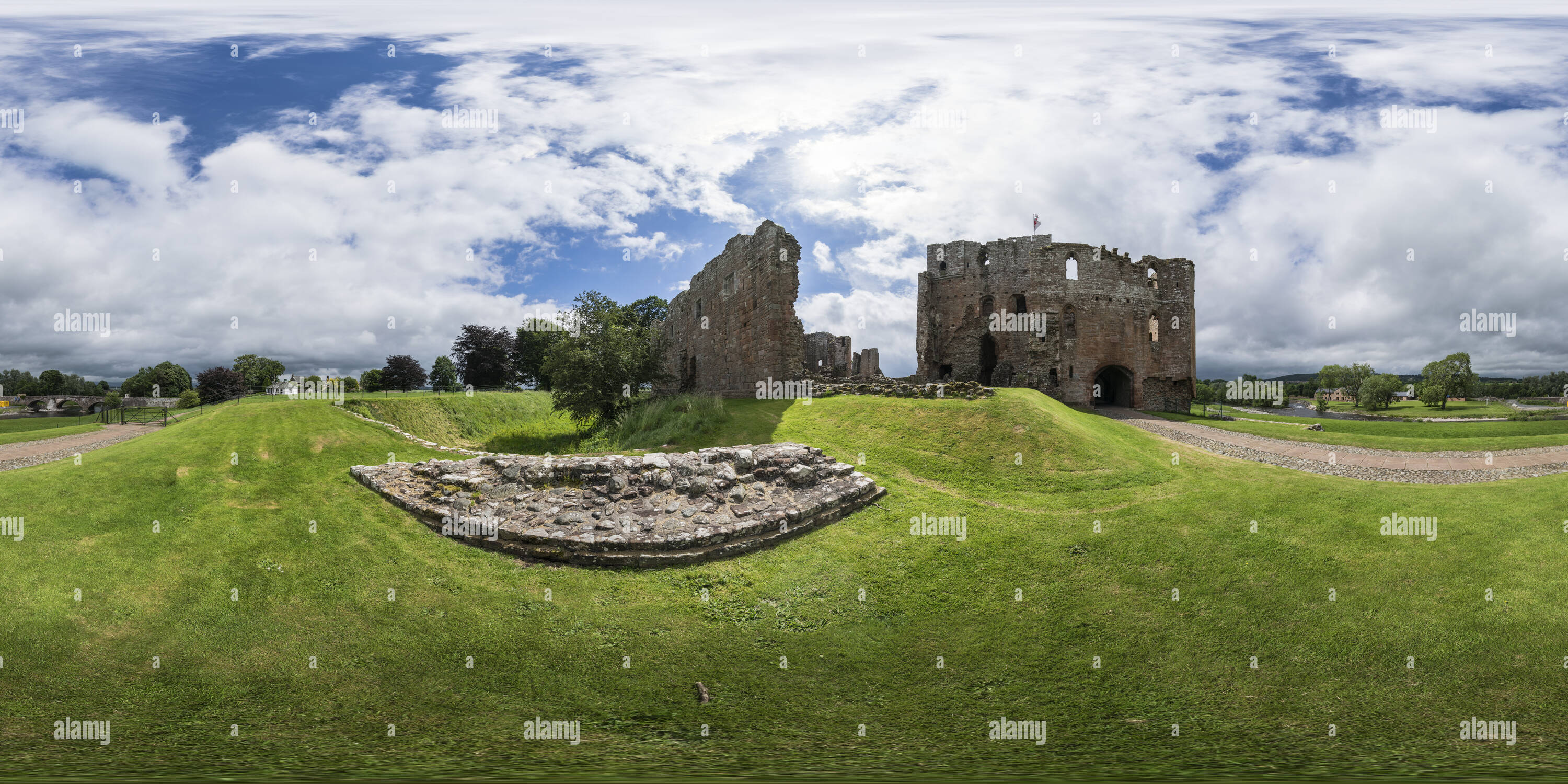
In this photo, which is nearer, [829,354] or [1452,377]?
[1452,377]

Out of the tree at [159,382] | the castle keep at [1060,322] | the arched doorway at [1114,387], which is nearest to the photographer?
the castle keep at [1060,322]

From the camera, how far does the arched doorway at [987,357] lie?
38844 millimetres

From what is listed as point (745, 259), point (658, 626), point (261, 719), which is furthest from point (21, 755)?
point (745, 259)

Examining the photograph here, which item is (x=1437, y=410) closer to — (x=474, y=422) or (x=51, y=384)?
(x=474, y=422)

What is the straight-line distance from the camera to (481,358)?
158ft

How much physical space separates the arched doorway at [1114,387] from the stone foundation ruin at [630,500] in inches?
1141

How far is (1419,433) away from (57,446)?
151 ft

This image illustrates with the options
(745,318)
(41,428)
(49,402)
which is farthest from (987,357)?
(49,402)

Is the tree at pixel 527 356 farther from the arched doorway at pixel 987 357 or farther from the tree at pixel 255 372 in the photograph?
the arched doorway at pixel 987 357

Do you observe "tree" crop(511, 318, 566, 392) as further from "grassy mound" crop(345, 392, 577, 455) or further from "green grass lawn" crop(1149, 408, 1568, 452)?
"green grass lawn" crop(1149, 408, 1568, 452)

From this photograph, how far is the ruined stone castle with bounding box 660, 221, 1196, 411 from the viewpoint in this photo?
88.0 ft

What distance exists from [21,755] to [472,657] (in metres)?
3.63

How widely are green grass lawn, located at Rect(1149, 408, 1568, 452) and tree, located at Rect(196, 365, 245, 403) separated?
59.2m

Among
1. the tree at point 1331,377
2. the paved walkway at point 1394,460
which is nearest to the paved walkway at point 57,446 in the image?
the paved walkway at point 1394,460
